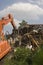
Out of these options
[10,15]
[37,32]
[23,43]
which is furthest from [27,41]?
[10,15]

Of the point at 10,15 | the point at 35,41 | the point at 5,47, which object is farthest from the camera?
the point at 35,41

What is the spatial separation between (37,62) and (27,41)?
18457mm

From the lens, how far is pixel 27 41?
2617 cm

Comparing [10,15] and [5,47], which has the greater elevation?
[10,15]

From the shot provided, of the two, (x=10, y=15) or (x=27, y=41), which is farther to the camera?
(x=27, y=41)

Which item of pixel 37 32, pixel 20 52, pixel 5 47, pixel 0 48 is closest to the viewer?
pixel 20 52

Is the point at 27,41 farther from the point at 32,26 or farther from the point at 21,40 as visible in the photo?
the point at 32,26

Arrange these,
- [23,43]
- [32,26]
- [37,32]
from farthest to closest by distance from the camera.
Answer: [32,26], [37,32], [23,43]

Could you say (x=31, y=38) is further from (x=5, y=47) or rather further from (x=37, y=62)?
(x=37, y=62)

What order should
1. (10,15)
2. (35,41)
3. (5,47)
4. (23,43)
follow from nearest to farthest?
(5,47) → (10,15) → (35,41) → (23,43)

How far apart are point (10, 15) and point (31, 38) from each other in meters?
4.34

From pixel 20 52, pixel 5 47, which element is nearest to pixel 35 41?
pixel 5 47

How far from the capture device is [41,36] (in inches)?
1076

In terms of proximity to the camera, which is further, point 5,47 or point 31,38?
point 31,38
